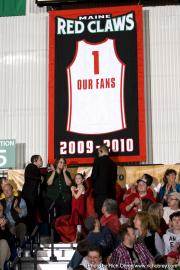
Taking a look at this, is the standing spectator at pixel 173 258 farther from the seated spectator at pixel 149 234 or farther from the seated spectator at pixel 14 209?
the seated spectator at pixel 14 209

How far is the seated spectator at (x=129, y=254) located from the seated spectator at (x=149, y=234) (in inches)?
18.3

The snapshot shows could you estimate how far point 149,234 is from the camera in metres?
9.12

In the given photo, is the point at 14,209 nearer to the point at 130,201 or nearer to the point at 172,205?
the point at 130,201

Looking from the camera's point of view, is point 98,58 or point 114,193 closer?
point 114,193

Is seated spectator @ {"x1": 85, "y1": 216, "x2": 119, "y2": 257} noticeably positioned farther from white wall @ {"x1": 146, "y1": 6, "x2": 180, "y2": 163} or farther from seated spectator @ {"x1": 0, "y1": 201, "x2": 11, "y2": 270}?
white wall @ {"x1": 146, "y1": 6, "x2": 180, "y2": 163}

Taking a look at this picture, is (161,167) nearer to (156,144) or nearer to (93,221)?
(156,144)

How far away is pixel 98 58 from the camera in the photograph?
1575 cm

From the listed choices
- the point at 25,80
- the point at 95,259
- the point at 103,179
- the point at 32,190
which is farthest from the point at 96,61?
the point at 95,259

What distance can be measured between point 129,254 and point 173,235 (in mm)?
1219

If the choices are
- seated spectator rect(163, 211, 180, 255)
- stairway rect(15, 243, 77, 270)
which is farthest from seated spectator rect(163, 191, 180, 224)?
stairway rect(15, 243, 77, 270)

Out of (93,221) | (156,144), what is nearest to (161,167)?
(156,144)

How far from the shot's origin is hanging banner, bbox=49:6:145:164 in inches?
595

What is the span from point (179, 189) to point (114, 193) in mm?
1247

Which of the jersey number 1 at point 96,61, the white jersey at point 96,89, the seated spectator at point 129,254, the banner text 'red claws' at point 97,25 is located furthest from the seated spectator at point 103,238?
the banner text 'red claws' at point 97,25
